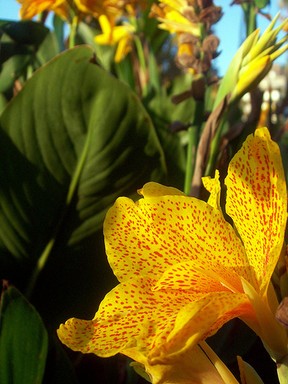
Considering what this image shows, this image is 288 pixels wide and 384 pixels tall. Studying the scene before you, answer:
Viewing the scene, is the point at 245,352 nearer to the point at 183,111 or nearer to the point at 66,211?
the point at 66,211

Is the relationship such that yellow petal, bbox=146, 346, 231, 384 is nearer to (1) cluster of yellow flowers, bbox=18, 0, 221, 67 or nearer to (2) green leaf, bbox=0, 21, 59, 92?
(1) cluster of yellow flowers, bbox=18, 0, 221, 67

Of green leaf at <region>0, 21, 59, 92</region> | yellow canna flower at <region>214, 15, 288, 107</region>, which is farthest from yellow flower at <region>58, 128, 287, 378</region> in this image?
green leaf at <region>0, 21, 59, 92</region>

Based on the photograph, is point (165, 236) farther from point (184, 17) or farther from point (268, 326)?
point (184, 17)

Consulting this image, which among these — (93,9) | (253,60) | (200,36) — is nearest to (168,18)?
(93,9)

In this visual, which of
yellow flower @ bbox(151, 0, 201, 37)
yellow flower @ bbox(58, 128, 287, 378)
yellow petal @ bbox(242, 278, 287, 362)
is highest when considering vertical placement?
yellow flower @ bbox(151, 0, 201, 37)

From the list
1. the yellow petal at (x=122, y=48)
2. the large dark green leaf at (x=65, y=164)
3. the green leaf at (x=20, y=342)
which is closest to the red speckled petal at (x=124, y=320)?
the green leaf at (x=20, y=342)

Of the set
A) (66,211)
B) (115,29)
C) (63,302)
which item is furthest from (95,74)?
(115,29)

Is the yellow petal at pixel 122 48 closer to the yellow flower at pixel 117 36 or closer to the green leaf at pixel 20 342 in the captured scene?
the yellow flower at pixel 117 36
